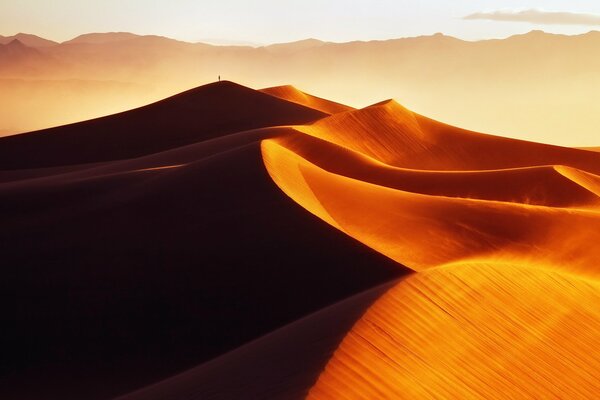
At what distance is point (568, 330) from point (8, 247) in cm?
914

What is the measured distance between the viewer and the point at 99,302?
11.8 metres

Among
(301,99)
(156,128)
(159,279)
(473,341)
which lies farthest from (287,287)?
(301,99)

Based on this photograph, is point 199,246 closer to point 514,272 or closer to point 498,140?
point 514,272

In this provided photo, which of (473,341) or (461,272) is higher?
(461,272)

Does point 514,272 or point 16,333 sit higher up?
point 514,272

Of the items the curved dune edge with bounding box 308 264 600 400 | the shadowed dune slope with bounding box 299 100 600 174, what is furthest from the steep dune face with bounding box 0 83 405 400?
the shadowed dune slope with bounding box 299 100 600 174

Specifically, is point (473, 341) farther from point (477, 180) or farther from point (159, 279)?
point (477, 180)

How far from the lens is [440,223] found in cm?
1555

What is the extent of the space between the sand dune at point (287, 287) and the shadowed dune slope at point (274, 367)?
1.0 inches

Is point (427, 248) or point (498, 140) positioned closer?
point (427, 248)

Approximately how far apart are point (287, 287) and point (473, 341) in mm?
3349

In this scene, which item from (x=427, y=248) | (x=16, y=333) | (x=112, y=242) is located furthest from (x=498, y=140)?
(x=16, y=333)

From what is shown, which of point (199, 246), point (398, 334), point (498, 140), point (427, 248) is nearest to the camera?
point (398, 334)

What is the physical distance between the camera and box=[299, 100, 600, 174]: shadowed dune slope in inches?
1236
